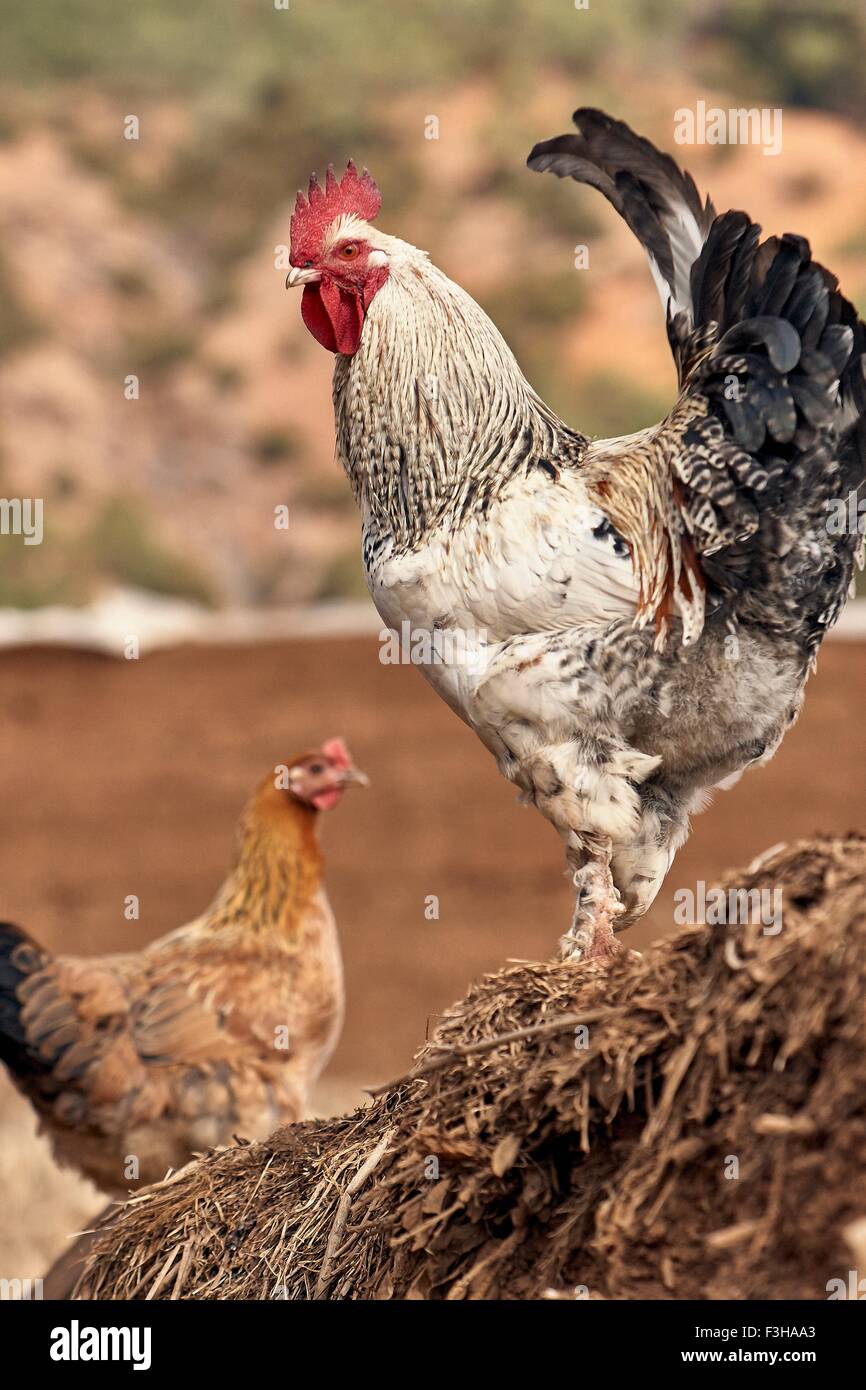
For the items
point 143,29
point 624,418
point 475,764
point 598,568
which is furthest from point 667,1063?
point 143,29

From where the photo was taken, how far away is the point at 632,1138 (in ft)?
10.4

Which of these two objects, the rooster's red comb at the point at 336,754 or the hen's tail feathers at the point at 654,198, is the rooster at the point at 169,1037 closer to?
the rooster's red comb at the point at 336,754

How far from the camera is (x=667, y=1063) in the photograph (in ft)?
10.1

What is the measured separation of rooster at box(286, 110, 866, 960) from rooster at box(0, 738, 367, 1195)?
6.00 ft

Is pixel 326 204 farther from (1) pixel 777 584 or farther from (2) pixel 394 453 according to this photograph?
(1) pixel 777 584

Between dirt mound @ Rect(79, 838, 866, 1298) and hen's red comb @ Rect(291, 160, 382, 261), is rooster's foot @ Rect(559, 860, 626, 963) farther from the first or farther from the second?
hen's red comb @ Rect(291, 160, 382, 261)

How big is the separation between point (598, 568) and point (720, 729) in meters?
0.61

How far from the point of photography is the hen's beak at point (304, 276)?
16.2ft

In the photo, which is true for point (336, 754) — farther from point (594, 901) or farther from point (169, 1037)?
point (594, 901)

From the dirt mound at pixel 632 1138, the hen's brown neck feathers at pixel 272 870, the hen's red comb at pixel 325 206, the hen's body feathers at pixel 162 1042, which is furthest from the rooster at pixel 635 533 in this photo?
the hen's brown neck feathers at pixel 272 870

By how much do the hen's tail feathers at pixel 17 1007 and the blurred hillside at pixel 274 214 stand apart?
10.8 metres

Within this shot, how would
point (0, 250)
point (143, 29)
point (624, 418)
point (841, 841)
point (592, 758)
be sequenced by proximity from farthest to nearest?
point (143, 29) < point (0, 250) < point (624, 418) < point (592, 758) < point (841, 841)

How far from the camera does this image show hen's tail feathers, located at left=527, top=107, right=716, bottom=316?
488 centimetres

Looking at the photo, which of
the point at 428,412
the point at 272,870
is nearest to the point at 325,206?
the point at 428,412
